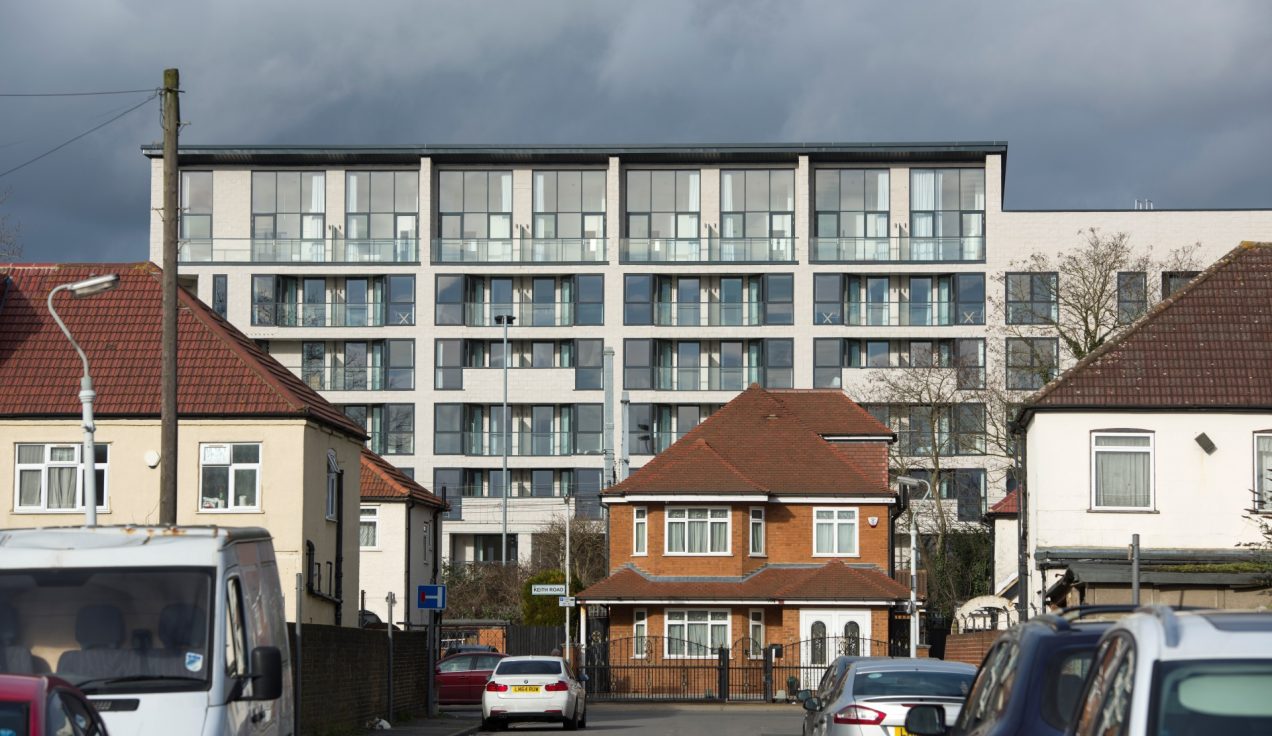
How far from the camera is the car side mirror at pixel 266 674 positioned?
11383 mm

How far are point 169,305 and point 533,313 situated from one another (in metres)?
58.6

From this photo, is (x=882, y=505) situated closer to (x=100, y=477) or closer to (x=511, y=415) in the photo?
(x=100, y=477)

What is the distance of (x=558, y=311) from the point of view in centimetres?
8094

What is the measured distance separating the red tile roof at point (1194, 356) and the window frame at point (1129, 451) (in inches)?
24.8

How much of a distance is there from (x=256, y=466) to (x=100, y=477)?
3.21 metres

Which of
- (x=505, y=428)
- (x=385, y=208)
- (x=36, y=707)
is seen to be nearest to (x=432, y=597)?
(x=36, y=707)

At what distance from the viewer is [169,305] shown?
2248cm

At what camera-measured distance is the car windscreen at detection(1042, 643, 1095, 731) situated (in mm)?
8703

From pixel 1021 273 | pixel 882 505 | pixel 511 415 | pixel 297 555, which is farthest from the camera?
pixel 511 415

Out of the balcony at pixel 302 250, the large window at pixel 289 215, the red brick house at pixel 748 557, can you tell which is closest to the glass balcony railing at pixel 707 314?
the balcony at pixel 302 250

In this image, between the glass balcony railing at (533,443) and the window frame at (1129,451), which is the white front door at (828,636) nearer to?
the window frame at (1129,451)

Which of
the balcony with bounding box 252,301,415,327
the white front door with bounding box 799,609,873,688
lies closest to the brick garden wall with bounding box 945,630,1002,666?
the white front door with bounding box 799,609,873,688

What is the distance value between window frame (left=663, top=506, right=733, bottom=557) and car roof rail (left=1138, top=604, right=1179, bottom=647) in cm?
4497

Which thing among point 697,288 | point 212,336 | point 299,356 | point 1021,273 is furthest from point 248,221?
point 212,336
